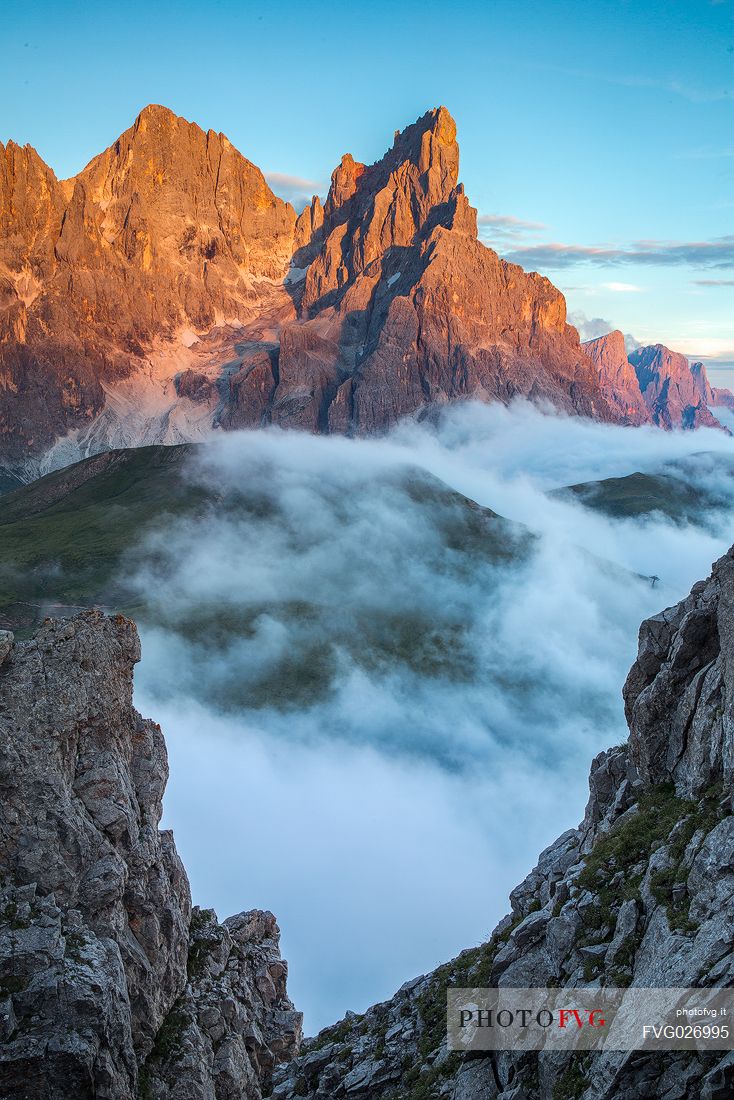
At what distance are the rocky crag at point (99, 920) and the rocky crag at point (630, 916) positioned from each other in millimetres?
7723

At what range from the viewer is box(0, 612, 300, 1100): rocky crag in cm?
3972

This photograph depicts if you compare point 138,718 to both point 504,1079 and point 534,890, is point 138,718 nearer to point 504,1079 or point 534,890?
point 534,890

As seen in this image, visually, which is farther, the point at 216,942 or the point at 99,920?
the point at 216,942

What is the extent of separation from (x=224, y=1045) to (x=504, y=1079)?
29.1 metres

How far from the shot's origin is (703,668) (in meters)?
41.9

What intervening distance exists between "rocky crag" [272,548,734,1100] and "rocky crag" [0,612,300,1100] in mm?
7723

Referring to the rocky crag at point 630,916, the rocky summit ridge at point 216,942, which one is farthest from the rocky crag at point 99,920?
the rocky crag at point 630,916

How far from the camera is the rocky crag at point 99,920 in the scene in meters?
39.7

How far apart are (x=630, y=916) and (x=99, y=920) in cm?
3081

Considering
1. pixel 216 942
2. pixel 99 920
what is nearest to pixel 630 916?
pixel 99 920

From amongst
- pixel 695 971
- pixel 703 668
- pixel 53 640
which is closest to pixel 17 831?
pixel 53 640

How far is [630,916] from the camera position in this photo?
112ft

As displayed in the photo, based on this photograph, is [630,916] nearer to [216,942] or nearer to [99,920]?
[99,920]

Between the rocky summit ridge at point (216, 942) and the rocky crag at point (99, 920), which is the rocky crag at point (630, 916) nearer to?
the rocky summit ridge at point (216, 942)
